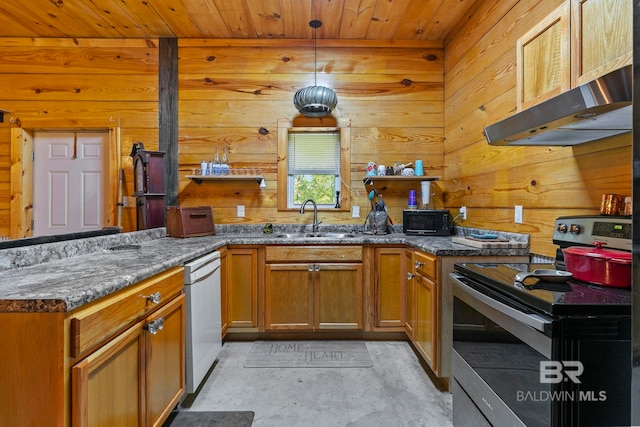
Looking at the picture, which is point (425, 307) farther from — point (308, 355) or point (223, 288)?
point (223, 288)

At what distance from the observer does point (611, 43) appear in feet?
3.57

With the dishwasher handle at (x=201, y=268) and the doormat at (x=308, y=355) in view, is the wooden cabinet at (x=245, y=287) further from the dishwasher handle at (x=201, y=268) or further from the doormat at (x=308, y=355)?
the dishwasher handle at (x=201, y=268)

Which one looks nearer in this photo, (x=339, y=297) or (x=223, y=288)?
(x=223, y=288)

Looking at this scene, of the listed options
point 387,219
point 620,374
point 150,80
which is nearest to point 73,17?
point 150,80

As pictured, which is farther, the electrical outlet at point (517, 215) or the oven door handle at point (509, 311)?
the electrical outlet at point (517, 215)

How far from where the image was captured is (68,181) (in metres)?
3.21

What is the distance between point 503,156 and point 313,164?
171 centimetres

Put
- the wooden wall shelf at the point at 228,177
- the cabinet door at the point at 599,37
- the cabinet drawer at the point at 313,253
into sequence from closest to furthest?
1. the cabinet door at the point at 599,37
2. the cabinet drawer at the point at 313,253
3. the wooden wall shelf at the point at 228,177

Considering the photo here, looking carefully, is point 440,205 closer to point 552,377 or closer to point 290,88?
point 290,88

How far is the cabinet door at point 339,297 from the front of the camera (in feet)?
8.74

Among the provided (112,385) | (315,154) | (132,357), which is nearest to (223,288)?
(132,357)

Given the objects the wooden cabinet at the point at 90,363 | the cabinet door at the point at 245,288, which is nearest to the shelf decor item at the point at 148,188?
the cabinet door at the point at 245,288

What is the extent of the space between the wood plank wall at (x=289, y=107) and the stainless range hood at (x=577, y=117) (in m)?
1.68

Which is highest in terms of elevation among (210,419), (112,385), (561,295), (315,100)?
(315,100)
